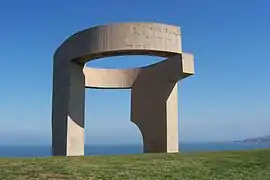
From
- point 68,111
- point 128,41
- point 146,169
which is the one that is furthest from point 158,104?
point 146,169

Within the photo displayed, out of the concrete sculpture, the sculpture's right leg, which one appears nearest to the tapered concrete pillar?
A: the concrete sculpture

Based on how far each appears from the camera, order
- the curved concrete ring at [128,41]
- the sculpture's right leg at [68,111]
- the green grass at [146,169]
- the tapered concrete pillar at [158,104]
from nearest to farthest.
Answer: the green grass at [146,169] → the curved concrete ring at [128,41] → the sculpture's right leg at [68,111] → the tapered concrete pillar at [158,104]

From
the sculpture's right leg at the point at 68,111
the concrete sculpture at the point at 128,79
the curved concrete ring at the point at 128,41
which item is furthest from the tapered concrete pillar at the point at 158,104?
the sculpture's right leg at the point at 68,111

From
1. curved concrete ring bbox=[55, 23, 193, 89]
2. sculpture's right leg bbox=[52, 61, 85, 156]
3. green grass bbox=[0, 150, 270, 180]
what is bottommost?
green grass bbox=[0, 150, 270, 180]

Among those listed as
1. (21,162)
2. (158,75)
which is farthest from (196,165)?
(158,75)

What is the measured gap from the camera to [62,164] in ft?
35.1

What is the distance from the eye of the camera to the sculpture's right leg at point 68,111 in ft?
67.8

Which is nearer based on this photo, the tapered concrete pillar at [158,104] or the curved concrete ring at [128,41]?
the curved concrete ring at [128,41]

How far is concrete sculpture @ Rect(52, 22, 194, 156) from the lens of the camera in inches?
736

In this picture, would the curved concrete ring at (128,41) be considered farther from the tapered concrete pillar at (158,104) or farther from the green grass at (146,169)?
the green grass at (146,169)

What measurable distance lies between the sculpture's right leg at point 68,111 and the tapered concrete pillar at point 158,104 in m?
3.95

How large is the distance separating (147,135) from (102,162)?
1205cm

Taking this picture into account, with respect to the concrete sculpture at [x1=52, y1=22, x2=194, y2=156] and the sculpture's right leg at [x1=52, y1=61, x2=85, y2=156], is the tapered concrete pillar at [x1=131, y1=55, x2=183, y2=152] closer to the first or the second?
the concrete sculpture at [x1=52, y1=22, x2=194, y2=156]

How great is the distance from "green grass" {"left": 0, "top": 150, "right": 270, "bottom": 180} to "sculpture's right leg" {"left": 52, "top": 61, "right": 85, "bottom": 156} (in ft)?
29.6
